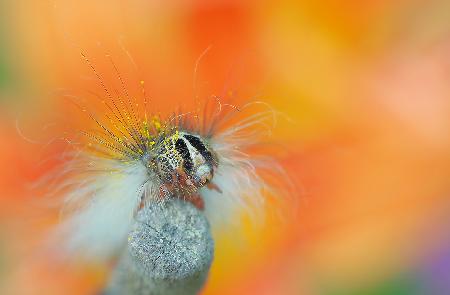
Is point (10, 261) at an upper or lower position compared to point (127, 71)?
lower

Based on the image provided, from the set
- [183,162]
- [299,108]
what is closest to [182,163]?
[183,162]

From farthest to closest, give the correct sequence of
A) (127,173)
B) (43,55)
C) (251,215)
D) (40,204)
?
(43,55) → (40,204) → (251,215) → (127,173)

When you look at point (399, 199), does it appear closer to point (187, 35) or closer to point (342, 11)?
Result: point (342, 11)

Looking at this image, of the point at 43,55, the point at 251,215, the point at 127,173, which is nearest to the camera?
the point at 127,173

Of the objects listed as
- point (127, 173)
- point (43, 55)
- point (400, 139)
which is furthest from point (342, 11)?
point (127, 173)

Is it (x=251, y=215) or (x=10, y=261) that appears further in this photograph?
(x=10, y=261)

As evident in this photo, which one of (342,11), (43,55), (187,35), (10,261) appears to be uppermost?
(342,11)

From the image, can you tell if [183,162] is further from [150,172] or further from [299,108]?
[299,108]
